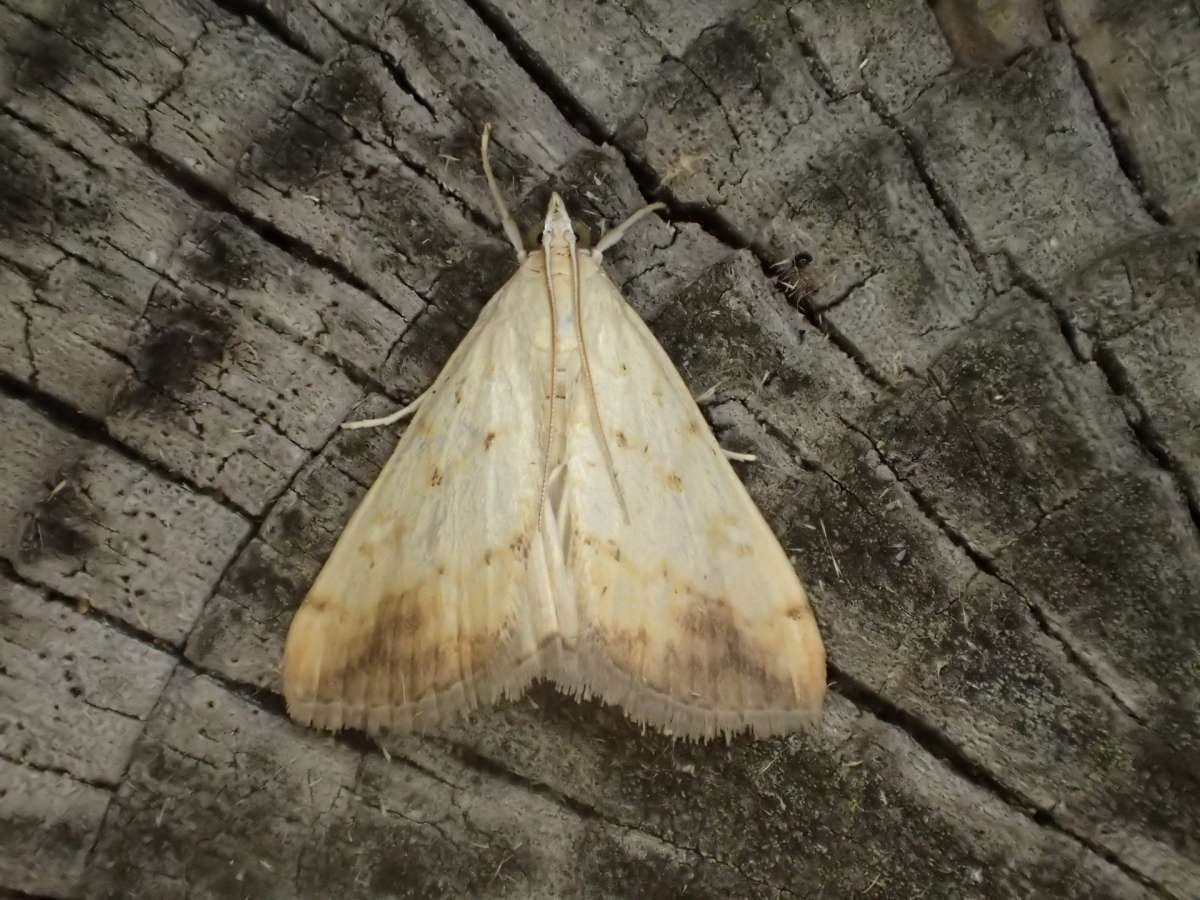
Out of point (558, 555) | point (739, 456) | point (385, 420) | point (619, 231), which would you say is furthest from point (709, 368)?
point (385, 420)

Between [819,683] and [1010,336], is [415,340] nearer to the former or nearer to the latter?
[819,683]

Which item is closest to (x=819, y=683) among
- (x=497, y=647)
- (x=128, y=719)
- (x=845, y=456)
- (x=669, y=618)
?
(x=669, y=618)

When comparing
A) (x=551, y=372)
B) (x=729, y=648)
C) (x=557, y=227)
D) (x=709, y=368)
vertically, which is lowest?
(x=729, y=648)

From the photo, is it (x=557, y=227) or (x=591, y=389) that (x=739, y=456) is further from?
(x=557, y=227)

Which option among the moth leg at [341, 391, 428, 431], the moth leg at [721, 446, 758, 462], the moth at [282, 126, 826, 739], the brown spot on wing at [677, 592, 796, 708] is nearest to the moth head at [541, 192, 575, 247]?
the moth at [282, 126, 826, 739]

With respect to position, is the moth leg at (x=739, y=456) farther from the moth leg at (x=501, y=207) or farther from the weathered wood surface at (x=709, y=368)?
the moth leg at (x=501, y=207)

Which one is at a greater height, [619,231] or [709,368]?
[619,231]
